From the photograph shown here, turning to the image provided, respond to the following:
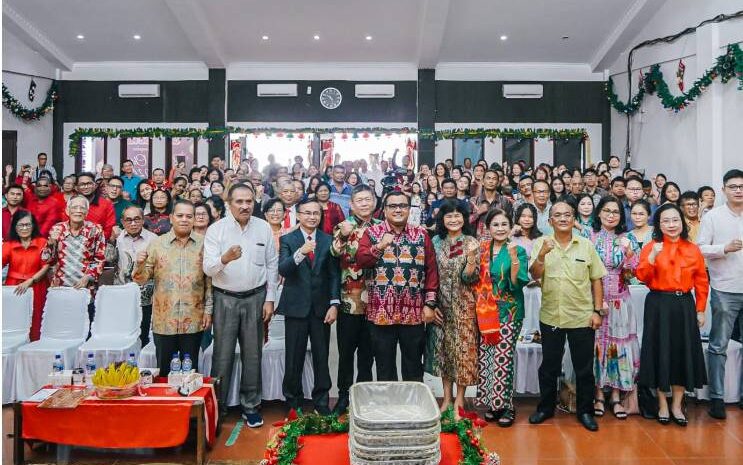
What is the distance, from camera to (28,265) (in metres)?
4.47

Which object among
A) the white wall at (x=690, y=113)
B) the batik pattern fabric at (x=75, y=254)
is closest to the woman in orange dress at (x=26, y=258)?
the batik pattern fabric at (x=75, y=254)

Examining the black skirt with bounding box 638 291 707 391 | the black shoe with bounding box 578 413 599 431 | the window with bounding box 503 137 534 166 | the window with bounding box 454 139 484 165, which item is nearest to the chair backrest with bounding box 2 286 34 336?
the black shoe with bounding box 578 413 599 431

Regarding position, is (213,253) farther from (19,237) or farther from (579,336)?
(579,336)

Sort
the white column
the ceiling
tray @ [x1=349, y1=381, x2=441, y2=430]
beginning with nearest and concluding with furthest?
tray @ [x1=349, y1=381, x2=441, y2=430] → the white column → the ceiling

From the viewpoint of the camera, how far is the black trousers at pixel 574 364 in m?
3.68

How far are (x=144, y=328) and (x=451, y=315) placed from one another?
8.24 ft

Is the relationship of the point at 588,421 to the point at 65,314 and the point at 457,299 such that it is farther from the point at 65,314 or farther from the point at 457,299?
the point at 65,314

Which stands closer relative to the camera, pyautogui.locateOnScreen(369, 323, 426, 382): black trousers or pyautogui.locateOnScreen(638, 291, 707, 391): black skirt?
pyautogui.locateOnScreen(369, 323, 426, 382): black trousers

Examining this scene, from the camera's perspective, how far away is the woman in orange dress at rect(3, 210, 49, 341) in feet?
14.6

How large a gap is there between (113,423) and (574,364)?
2803mm

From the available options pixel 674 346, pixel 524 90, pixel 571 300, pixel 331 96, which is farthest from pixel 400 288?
pixel 524 90

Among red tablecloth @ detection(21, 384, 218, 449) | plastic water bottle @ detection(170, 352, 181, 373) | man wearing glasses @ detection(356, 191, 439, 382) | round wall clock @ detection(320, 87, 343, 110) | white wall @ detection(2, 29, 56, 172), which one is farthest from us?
round wall clock @ detection(320, 87, 343, 110)

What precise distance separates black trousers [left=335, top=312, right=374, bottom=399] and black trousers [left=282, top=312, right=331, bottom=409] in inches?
4.2

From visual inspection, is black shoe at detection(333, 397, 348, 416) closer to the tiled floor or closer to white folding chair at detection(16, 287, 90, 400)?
the tiled floor
